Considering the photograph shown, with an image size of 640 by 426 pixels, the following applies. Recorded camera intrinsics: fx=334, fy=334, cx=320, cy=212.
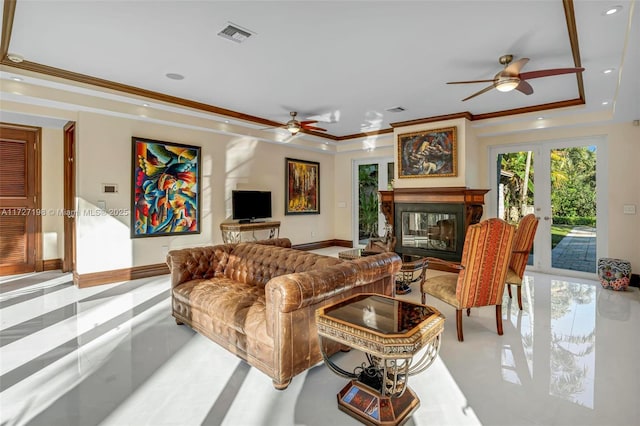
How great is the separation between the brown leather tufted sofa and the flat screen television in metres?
2.71

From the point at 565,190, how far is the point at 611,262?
4.47 ft

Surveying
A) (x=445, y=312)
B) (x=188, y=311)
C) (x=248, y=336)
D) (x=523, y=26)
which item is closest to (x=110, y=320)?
(x=188, y=311)

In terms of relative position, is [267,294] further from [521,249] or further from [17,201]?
[17,201]

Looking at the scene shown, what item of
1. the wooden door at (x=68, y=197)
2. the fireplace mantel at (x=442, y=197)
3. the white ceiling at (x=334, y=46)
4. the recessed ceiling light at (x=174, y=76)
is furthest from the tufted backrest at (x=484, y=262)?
the wooden door at (x=68, y=197)

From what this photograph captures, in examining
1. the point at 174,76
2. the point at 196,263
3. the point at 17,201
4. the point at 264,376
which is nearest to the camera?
the point at 264,376

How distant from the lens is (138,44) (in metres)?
3.26

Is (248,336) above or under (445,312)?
above

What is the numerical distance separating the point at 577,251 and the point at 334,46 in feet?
17.4

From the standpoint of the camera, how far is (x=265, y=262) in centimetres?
328

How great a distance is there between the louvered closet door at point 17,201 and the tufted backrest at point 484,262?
21.6 ft

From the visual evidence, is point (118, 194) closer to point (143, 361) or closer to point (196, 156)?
point (196, 156)

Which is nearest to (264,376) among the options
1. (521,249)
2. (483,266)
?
(483,266)

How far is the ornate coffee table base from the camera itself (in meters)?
1.86

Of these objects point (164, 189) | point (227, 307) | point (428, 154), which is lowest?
point (227, 307)
